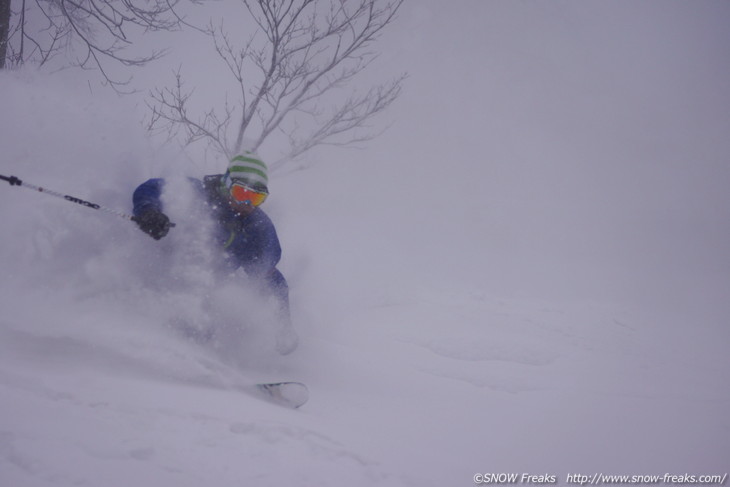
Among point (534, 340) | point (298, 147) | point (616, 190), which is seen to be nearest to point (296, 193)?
point (298, 147)

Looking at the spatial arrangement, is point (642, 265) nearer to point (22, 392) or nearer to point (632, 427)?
point (632, 427)

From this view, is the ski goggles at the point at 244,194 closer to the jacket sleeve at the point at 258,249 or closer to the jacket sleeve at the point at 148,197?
the jacket sleeve at the point at 258,249

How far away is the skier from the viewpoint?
3070 mm

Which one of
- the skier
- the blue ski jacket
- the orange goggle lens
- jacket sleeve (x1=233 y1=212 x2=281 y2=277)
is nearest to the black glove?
the skier

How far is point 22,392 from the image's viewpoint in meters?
1.48

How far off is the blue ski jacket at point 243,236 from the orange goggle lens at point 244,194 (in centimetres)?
20

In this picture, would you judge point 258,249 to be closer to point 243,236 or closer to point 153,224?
point 243,236

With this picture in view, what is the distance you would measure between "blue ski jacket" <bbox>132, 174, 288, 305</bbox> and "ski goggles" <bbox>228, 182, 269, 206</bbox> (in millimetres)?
193

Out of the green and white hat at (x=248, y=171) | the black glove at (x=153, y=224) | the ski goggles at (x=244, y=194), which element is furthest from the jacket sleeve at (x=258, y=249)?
the black glove at (x=153, y=224)

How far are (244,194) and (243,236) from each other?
A: 50 cm

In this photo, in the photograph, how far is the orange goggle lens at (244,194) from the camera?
318 cm

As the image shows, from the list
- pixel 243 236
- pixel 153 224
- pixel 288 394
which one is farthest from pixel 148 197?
pixel 288 394

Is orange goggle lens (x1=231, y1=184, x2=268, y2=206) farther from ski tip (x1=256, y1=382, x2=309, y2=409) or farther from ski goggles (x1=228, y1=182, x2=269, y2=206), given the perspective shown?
ski tip (x1=256, y1=382, x2=309, y2=409)

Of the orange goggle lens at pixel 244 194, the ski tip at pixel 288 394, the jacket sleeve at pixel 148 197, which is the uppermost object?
the orange goggle lens at pixel 244 194
